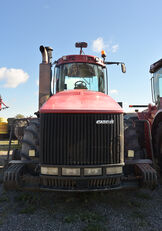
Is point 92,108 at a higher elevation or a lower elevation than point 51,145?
higher

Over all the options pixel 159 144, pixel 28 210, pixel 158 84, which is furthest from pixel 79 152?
pixel 158 84

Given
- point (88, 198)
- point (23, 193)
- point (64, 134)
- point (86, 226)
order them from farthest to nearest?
point (23, 193) < point (88, 198) < point (64, 134) < point (86, 226)

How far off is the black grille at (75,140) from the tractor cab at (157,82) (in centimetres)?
303

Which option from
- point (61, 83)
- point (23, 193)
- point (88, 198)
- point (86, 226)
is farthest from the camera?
point (61, 83)

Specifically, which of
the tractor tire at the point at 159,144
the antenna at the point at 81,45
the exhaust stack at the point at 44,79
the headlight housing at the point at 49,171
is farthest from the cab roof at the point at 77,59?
the headlight housing at the point at 49,171

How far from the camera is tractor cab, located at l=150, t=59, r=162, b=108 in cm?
531

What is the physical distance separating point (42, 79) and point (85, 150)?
2.89 m

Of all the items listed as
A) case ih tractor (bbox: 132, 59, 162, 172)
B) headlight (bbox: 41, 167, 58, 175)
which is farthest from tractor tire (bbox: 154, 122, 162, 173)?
headlight (bbox: 41, 167, 58, 175)

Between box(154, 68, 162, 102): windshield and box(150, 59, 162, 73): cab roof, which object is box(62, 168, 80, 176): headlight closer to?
box(154, 68, 162, 102): windshield

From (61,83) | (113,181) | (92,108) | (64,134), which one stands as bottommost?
(113,181)

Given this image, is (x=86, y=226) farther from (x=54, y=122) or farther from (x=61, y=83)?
(x=61, y=83)

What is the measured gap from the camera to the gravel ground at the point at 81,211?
2.64m

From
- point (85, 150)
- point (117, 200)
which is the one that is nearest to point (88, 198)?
point (117, 200)

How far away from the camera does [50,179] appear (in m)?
2.88
